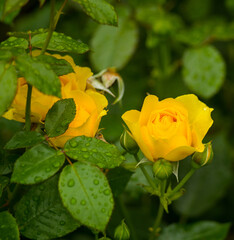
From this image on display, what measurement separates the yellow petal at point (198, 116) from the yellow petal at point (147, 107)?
0.05 meters

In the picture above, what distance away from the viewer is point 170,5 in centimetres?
177

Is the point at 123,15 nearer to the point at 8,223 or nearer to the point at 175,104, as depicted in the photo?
the point at 175,104

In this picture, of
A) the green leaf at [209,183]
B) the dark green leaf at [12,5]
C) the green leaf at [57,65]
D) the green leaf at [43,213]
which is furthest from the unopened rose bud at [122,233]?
the green leaf at [209,183]

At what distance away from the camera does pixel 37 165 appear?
24.1 inches

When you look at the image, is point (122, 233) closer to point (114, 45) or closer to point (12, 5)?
point (12, 5)

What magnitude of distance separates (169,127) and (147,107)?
0.17 ft

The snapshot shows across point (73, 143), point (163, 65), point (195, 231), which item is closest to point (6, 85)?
point (73, 143)

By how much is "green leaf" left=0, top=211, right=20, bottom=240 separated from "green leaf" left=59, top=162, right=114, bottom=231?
0.13 meters

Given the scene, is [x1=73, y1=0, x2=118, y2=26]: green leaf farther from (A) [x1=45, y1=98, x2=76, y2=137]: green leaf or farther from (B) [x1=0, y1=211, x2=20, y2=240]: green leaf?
(B) [x1=0, y1=211, x2=20, y2=240]: green leaf

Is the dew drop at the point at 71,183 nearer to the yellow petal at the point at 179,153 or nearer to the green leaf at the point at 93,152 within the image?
the green leaf at the point at 93,152

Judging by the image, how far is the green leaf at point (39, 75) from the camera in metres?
0.55

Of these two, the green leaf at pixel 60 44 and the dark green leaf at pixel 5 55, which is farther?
the green leaf at pixel 60 44

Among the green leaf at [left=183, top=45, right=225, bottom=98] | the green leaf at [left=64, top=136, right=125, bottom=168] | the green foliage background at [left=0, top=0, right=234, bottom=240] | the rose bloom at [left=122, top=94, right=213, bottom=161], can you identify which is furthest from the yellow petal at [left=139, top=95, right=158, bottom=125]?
the green leaf at [left=183, top=45, right=225, bottom=98]

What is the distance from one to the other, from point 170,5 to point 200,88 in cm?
57
